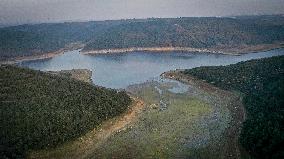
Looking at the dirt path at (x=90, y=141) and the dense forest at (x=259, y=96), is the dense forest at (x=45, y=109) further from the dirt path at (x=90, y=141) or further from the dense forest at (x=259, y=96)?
the dense forest at (x=259, y=96)

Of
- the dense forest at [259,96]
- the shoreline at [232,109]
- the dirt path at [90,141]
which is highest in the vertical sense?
the dense forest at [259,96]

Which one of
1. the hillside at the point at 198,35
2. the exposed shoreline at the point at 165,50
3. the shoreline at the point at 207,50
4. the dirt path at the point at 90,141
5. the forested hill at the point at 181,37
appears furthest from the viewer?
the forested hill at the point at 181,37

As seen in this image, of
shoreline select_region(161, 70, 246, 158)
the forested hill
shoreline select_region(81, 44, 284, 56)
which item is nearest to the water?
shoreline select_region(81, 44, 284, 56)

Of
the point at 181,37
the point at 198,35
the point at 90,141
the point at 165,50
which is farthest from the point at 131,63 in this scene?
the point at 90,141

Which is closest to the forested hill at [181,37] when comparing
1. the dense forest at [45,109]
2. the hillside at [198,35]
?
the hillside at [198,35]

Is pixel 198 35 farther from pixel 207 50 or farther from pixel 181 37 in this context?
pixel 207 50

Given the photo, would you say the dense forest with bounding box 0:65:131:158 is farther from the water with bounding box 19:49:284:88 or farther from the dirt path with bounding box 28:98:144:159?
the water with bounding box 19:49:284:88
